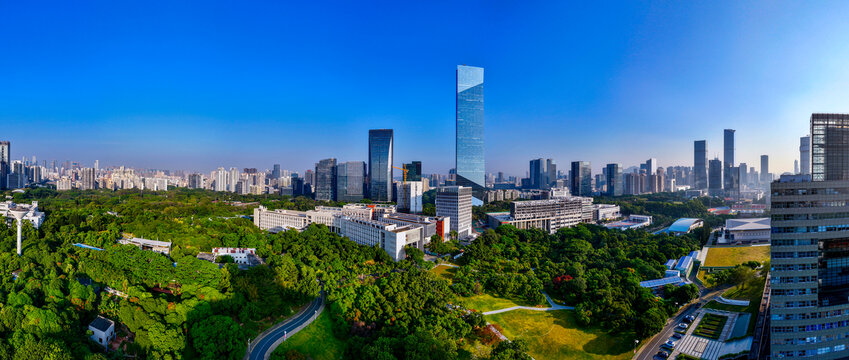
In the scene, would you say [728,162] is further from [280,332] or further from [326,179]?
[280,332]

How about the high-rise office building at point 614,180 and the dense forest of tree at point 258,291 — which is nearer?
the dense forest of tree at point 258,291

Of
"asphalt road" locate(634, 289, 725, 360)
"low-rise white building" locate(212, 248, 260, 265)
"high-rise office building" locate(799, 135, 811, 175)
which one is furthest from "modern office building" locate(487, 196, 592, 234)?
"low-rise white building" locate(212, 248, 260, 265)

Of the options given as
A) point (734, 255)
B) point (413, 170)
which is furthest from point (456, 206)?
point (413, 170)

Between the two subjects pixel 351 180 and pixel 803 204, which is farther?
pixel 351 180

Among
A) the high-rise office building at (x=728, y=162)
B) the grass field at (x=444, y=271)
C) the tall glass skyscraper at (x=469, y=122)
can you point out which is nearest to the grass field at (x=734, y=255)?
the grass field at (x=444, y=271)

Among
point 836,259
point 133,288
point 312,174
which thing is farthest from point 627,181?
point 133,288

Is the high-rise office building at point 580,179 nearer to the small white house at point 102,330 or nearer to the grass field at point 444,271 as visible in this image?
the grass field at point 444,271
